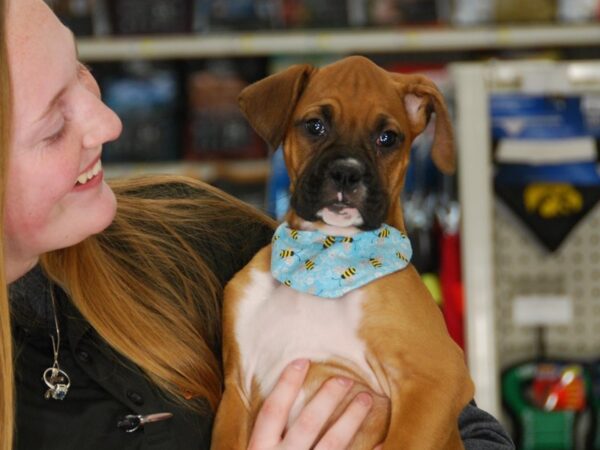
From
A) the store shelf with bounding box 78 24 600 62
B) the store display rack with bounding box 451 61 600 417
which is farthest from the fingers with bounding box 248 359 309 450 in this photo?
the store shelf with bounding box 78 24 600 62

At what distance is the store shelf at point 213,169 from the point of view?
11.3 ft

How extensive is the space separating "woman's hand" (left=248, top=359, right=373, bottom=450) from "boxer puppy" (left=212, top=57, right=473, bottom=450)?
29 mm

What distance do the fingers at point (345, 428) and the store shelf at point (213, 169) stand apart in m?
2.07

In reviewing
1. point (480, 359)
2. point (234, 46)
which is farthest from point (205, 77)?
point (480, 359)

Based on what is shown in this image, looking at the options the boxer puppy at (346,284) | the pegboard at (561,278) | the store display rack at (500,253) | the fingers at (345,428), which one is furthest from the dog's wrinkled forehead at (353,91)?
the pegboard at (561,278)

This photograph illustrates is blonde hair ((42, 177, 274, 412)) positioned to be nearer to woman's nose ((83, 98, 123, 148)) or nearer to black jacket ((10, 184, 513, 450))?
black jacket ((10, 184, 513, 450))

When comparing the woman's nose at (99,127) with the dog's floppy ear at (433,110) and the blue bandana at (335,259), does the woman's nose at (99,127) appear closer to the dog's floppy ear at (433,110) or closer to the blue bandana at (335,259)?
the blue bandana at (335,259)

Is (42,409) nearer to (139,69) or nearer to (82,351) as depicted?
(82,351)

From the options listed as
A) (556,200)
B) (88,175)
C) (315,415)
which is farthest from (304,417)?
(556,200)

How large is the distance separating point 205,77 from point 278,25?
294 mm

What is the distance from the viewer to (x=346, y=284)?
1449 mm

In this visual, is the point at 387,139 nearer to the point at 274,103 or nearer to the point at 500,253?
the point at 274,103

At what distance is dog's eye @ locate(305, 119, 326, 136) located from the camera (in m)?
1.52

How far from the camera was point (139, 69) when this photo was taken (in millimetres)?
3570
